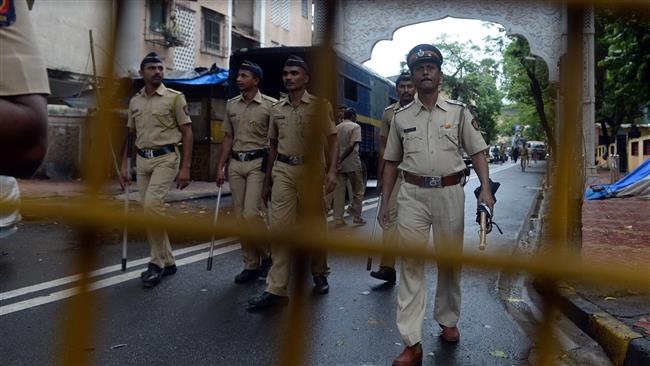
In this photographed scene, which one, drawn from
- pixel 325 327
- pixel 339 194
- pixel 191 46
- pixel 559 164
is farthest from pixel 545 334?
pixel 339 194

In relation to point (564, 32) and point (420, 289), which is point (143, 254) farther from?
point (564, 32)

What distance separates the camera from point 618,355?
260 centimetres

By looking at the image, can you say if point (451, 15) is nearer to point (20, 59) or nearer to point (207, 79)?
point (20, 59)

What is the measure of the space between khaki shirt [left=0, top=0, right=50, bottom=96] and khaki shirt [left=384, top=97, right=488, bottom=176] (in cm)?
164

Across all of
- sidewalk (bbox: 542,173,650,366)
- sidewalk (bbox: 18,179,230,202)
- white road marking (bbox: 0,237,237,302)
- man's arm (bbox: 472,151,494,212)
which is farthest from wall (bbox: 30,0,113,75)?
sidewalk (bbox: 542,173,650,366)

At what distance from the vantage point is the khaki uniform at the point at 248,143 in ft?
11.8

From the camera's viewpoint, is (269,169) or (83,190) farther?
(269,169)

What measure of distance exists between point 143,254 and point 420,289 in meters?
2.82

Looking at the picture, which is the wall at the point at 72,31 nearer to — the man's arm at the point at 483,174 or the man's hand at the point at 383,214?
the man's arm at the point at 483,174

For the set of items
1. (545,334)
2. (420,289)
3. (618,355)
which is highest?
(545,334)

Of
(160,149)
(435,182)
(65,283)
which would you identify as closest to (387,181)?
(435,182)

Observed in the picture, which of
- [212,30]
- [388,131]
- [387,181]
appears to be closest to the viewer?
[212,30]

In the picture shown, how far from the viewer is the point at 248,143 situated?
372 cm

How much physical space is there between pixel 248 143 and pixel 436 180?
158 centimetres
